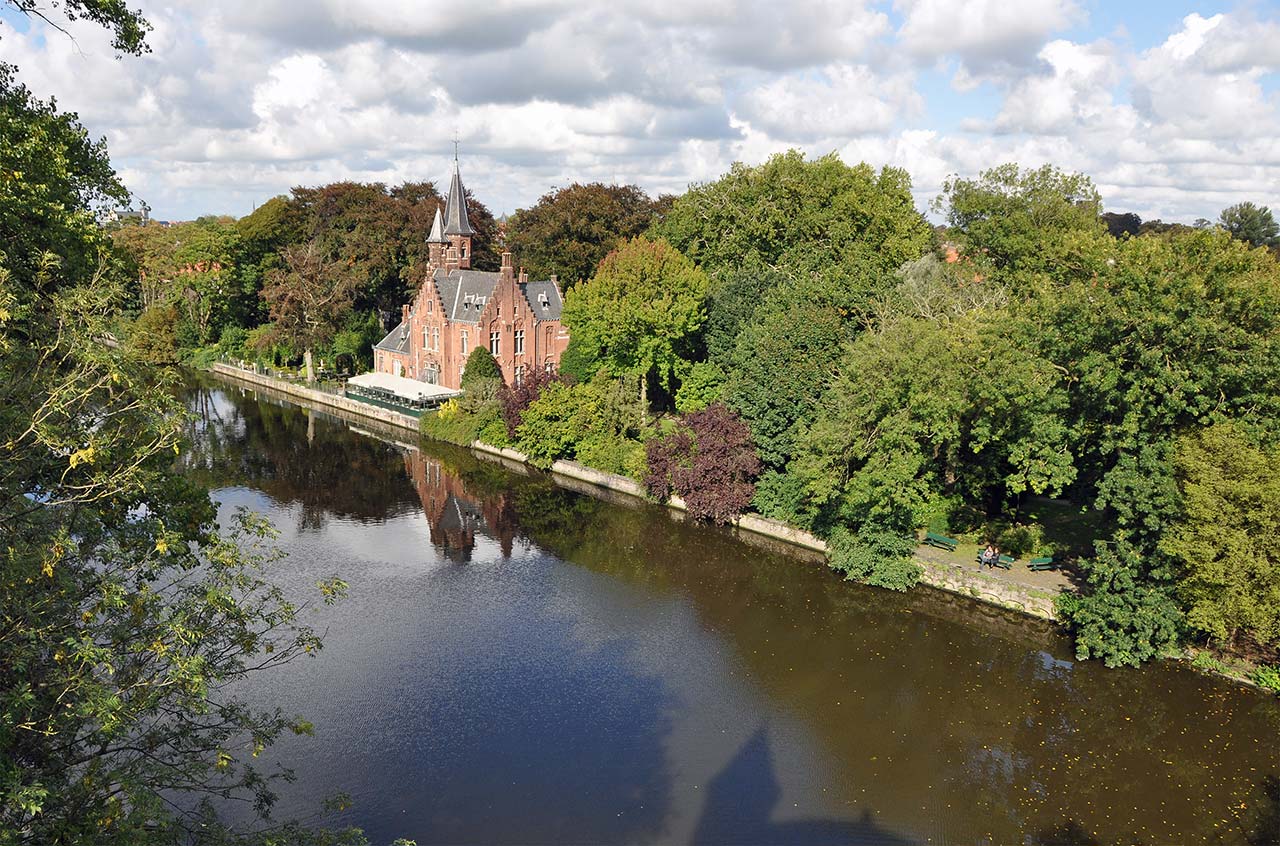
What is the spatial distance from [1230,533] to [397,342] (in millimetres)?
49417

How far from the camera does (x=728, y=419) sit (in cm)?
3197

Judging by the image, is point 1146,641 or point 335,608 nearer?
point 1146,641

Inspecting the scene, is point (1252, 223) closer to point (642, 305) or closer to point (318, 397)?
point (642, 305)

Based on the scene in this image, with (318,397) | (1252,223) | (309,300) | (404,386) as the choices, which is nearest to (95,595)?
(404,386)

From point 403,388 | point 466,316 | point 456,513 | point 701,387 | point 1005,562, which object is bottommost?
point 456,513

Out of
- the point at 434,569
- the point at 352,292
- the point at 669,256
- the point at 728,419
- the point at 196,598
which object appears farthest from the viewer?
the point at 352,292

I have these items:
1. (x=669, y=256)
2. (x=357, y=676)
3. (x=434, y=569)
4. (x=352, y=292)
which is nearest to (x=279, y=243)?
(x=352, y=292)

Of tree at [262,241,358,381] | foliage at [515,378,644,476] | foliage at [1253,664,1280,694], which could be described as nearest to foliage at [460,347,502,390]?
foliage at [515,378,644,476]

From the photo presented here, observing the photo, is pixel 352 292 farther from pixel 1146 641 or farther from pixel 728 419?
pixel 1146 641

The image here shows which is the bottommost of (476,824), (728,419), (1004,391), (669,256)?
(476,824)

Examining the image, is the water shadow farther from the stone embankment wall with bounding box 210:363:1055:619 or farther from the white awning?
the white awning

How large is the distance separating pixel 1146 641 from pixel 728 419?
50.1 feet

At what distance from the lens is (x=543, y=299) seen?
54375 mm

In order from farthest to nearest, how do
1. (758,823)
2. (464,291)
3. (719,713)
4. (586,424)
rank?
1. (464,291)
2. (586,424)
3. (719,713)
4. (758,823)
